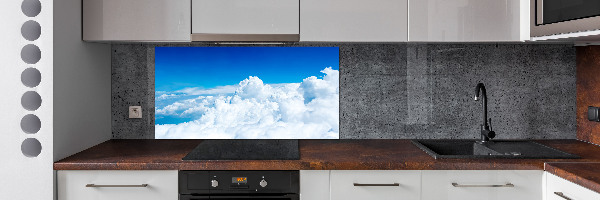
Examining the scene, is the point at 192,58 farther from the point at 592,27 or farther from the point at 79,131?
the point at 592,27

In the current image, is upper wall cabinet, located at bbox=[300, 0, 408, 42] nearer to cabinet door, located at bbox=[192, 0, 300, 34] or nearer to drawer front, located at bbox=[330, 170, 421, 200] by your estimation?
cabinet door, located at bbox=[192, 0, 300, 34]

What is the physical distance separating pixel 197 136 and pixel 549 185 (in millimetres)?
1771

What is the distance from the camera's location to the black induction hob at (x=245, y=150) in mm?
2149

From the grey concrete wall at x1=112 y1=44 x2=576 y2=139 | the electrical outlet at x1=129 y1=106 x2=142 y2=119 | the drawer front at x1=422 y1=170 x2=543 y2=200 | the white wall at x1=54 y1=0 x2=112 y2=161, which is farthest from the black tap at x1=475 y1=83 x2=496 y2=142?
the white wall at x1=54 y1=0 x2=112 y2=161

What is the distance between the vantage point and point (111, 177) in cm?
209

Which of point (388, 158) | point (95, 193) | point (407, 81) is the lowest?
point (95, 193)

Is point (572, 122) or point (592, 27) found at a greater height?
point (592, 27)

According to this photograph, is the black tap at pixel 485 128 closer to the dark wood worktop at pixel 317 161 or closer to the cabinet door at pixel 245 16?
the dark wood worktop at pixel 317 161

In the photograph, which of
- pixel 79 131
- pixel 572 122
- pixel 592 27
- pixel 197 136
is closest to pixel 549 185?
pixel 592 27
